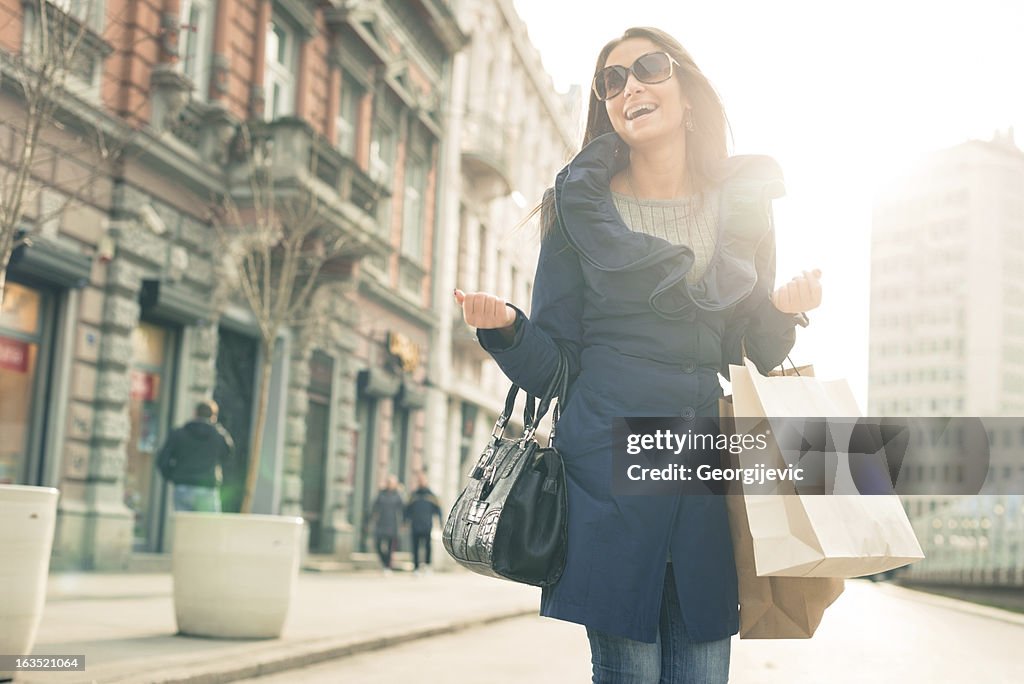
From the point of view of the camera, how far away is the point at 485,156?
2730 cm

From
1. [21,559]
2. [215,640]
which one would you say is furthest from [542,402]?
[215,640]

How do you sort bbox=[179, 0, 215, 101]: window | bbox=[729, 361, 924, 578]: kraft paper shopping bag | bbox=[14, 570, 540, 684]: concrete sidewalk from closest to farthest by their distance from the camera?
bbox=[729, 361, 924, 578]: kraft paper shopping bag, bbox=[14, 570, 540, 684]: concrete sidewalk, bbox=[179, 0, 215, 101]: window

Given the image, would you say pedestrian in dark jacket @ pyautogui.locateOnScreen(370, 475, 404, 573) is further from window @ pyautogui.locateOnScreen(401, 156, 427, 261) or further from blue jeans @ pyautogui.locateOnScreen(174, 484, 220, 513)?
blue jeans @ pyautogui.locateOnScreen(174, 484, 220, 513)

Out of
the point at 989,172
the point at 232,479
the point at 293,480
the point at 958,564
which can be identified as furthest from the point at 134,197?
the point at 989,172

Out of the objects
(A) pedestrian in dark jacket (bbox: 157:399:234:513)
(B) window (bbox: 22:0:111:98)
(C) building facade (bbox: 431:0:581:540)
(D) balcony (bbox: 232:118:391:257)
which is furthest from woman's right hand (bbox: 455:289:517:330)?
(C) building facade (bbox: 431:0:581:540)

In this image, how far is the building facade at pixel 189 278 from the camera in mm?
11820

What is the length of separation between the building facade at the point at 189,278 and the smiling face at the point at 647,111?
516cm

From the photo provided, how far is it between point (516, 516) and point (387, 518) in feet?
55.8

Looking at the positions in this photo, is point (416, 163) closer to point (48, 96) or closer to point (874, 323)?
point (48, 96)

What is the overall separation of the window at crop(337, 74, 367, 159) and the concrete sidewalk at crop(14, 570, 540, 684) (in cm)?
808

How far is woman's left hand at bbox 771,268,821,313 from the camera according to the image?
7.91 ft

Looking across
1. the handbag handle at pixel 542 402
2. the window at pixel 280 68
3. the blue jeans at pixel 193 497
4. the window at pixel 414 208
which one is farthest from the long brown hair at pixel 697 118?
the window at pixel 414 208

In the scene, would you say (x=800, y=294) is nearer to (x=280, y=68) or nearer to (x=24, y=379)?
(x=24, y=379)

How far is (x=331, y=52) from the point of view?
62.4 feet
